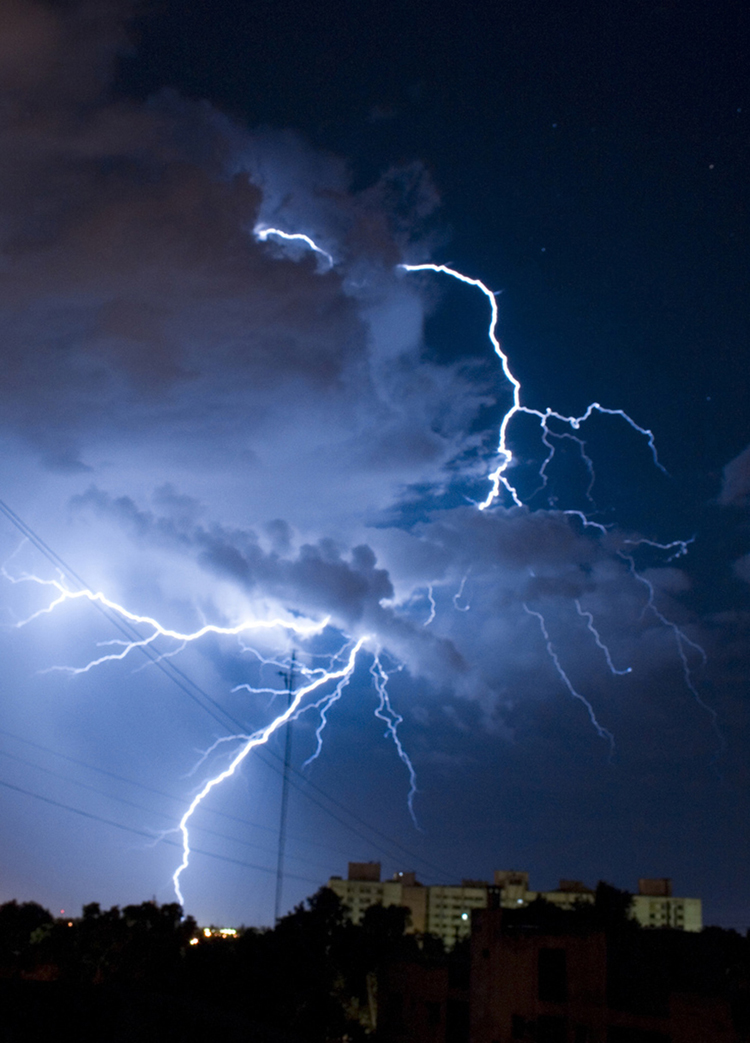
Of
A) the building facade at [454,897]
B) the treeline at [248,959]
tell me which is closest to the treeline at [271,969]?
the treeline at [248,959]

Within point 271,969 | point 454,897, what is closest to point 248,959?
point 271,969

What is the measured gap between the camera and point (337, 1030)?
17.6 metres

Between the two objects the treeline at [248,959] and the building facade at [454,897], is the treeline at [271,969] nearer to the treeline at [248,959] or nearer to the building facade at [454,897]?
the treeline at [248,959]

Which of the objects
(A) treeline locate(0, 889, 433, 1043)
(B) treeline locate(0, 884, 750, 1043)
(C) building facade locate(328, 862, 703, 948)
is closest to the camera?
(B) treeline locate(0, 884, 750, 1043)

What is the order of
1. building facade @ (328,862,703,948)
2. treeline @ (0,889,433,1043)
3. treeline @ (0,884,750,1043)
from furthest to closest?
building facade @ (328,862,703,948)
treeline @ (0,889,433,1043)
treeline @ (0,884,750,1043)

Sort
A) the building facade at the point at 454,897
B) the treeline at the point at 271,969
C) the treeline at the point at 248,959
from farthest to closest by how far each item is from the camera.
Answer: the building facade at the point at 454,897, the treeline at the point at 248,959, the treeline at the point at 271,969

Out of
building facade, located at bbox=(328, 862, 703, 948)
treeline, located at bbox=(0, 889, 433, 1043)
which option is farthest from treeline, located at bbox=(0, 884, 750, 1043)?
building facade, located at bbox=(328, 862, 703, 948)

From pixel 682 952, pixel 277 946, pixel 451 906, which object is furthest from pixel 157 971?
pixel 451 906

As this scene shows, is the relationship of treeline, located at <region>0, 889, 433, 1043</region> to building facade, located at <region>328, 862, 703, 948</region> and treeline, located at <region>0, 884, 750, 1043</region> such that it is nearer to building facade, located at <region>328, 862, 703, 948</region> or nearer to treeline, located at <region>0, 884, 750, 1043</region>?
treeline, located at <region>0, 884, 750, 1043</region>

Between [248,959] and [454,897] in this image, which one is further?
[454,897]

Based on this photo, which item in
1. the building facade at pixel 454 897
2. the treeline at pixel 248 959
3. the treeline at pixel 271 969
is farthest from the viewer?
the building facade at pixel 454 897

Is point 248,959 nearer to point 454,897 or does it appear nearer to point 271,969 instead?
point 271,969

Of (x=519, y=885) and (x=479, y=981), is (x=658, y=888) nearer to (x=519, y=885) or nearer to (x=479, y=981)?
(x=519, y=885)

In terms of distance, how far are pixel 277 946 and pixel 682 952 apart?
9572 millimetres
